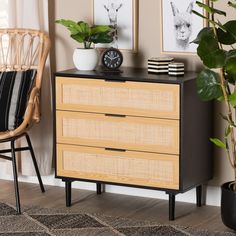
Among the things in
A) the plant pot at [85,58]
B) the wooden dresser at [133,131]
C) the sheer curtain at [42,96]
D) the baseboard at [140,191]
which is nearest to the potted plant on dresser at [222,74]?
the wooden dresser at [133,131]

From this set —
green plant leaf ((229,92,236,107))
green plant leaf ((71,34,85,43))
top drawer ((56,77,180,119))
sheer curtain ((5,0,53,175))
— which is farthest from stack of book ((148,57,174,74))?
sheer curtain ((5,0,53,175))

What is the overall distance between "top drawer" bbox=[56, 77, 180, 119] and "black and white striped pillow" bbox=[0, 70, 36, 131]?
229mm

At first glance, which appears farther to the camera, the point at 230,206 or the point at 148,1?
the point at 148,1

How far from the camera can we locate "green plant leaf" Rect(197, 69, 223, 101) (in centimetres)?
425

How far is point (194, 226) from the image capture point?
A: 4.45 meters

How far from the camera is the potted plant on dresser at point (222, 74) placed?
4066 millimetres

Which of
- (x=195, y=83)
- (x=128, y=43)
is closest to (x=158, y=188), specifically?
(x=195, y=83)

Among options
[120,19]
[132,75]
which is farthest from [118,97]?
[120,19]

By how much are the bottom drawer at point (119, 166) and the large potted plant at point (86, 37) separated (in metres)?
0.53

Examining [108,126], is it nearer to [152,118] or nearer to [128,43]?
[152,118]

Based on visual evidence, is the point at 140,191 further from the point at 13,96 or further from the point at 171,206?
the point at 13,96

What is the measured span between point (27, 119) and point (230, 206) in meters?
1.35

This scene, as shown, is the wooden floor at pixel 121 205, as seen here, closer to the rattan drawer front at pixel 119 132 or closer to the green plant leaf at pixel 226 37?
the rattan drawer front at pixel 119 132

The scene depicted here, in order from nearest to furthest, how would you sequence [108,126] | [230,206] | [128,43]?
1. [230,206]
2. [108,126]
3. [128,43]
